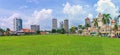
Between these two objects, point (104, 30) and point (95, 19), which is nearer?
point (95, 19)

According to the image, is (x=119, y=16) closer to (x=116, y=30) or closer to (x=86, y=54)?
(x=116, y=30)

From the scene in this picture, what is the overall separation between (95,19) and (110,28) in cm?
1600

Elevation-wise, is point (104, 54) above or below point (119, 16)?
below

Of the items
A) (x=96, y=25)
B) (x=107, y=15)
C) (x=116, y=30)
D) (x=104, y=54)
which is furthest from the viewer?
(x=96, y=25)

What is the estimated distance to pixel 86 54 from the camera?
21438mm

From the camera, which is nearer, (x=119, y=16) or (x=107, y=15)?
(x=119, y=16)

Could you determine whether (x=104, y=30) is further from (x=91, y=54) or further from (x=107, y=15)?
(x=91, y=54)

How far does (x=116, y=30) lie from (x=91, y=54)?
15101 cm

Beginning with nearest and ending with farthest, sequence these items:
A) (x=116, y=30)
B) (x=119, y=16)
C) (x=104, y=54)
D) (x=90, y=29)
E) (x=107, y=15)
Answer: (x=104, y=54)
(x=119, y=16)
(x=107, y=15)
(x=116, y=30)
(x=90, y=29)

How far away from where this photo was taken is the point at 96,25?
184125mm

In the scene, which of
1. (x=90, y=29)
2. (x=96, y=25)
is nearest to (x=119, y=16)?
(x=96, y=25)

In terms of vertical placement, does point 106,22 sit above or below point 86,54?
above

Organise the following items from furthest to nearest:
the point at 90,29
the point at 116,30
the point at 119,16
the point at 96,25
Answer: the point at 90,29
the point at 96,25
the point at 116,30
the point at 119,16

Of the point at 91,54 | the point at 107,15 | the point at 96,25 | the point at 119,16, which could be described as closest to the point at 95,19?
the point at 96,25
